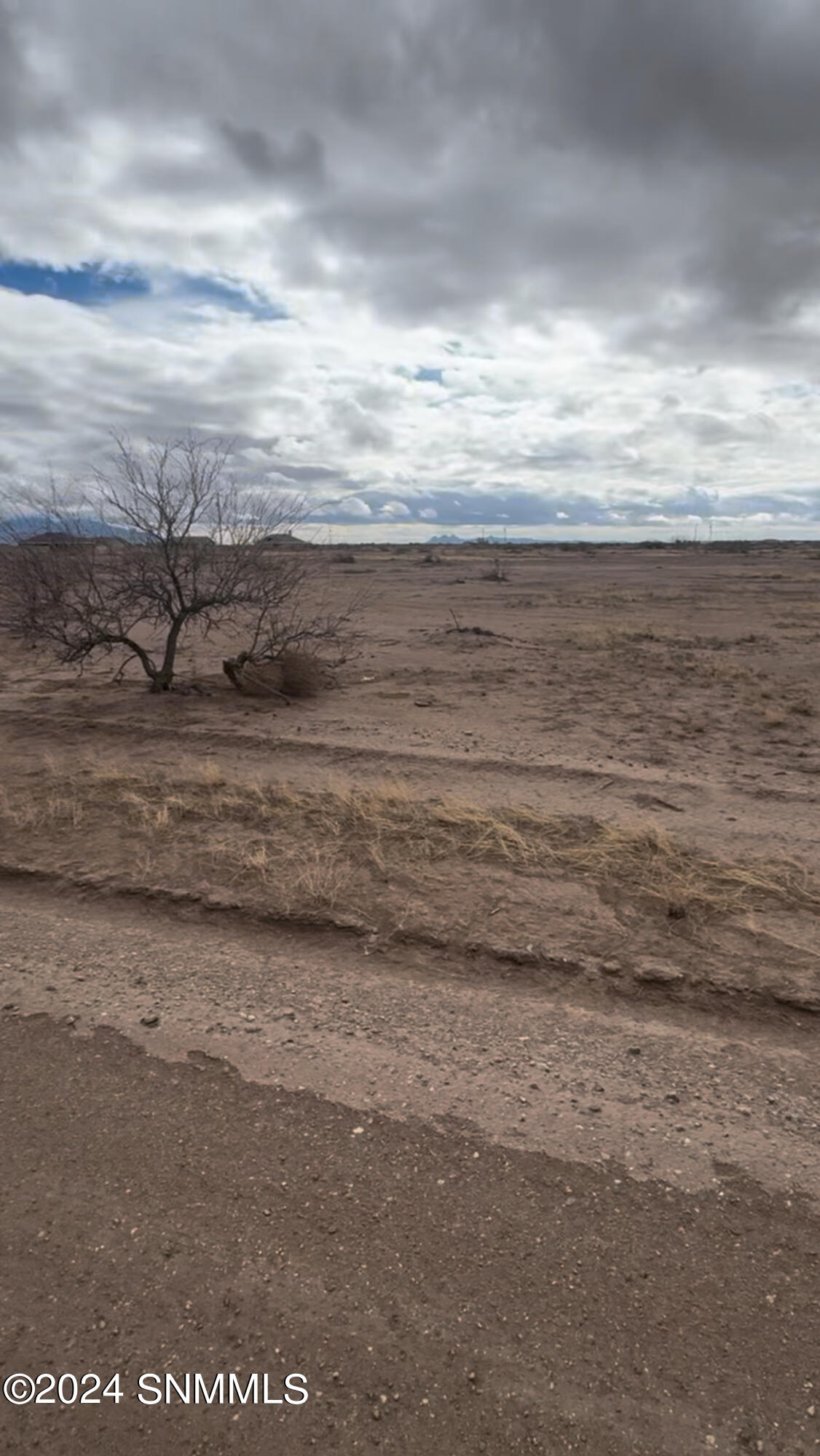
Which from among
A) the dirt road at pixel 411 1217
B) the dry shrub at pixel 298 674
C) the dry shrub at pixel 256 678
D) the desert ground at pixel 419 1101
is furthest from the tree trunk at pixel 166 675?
the dirt road at pixel 411 1217

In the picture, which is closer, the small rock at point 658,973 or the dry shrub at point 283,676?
the small rock at point 658,973

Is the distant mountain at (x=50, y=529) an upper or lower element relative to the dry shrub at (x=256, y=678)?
upper

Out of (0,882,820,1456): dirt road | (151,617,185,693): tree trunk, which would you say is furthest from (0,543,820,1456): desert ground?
(151,617,185,693): tree trunk

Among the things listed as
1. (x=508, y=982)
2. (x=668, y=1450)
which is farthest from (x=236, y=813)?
(x=668, y=1450)

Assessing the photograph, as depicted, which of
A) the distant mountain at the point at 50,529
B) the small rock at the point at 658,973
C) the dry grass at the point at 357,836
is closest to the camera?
the small rock at the point at 658,973

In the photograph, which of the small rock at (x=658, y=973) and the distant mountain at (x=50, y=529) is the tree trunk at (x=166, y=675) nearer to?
the distant mountain at (x=50, y=529)

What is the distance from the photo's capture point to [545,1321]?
2.45 metres

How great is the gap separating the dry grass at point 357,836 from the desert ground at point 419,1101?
1.4 inches

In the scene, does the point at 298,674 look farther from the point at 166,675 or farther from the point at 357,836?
the point at 357,836

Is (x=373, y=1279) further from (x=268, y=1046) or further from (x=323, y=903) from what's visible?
(x=323, y=903)

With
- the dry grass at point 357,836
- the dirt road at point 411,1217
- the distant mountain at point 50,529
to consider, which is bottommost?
the dirt road at point 411,1217

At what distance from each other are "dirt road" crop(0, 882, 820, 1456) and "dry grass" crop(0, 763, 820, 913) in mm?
1506

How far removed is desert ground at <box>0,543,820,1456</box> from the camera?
7.58 ft

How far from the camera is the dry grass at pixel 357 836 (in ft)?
18.0
